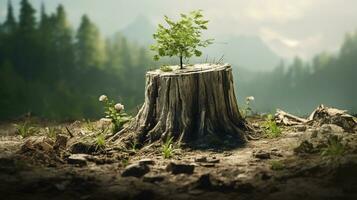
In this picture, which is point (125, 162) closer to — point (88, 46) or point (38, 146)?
point (38, 146)

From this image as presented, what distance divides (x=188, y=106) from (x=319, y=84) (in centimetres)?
12020

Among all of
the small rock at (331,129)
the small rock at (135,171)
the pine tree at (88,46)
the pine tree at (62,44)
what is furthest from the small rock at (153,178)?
the pine tree at (62,44)

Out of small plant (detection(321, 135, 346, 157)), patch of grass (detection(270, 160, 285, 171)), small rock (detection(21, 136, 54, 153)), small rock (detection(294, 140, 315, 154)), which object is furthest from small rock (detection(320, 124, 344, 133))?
small rock (detection(21, 136, 54, 153))

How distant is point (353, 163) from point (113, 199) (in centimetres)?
324

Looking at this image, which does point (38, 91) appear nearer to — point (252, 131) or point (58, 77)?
point (58, 77)

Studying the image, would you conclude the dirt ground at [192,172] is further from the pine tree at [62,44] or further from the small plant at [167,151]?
the pine tree at [62,44]

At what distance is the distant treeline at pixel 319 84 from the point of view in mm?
115062

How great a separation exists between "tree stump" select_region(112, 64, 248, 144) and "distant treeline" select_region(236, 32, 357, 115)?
89.2 meters

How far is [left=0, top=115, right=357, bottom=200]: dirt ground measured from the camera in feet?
21.5

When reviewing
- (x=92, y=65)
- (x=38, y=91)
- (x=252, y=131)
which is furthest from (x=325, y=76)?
(x=252, y=131)

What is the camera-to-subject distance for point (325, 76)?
124375 millimetres

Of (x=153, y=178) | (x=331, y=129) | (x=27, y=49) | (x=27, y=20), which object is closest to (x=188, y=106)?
(x=331, y=129)

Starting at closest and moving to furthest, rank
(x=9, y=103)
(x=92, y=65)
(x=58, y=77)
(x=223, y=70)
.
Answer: (x=223, y=70) < (x=9, y=103) < (x=58, y=77) < (x=92, y=65)

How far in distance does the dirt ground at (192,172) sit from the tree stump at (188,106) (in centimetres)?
49
